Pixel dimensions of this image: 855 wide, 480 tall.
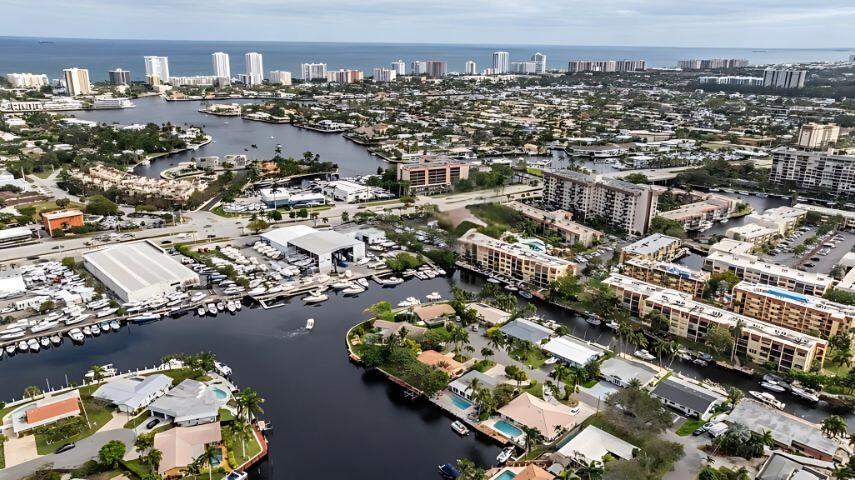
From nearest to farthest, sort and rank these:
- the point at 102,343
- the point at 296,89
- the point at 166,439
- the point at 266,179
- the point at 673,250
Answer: the point at 166,439, the point at 102,343, the point at 673,250, the point at 266,179, the point at 296,89

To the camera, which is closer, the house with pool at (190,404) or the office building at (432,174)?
the house with pool at (190,404)

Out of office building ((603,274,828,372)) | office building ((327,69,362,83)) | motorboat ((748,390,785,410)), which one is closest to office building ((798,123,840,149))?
office building ((603,274,828,372))

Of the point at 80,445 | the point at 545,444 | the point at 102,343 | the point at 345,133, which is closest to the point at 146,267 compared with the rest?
the point at 102,343

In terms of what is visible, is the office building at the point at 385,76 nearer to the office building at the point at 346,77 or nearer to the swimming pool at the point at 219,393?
the office building at the point at 346,77

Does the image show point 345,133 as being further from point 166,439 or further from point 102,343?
point 166,439

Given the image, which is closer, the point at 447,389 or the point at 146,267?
the point at 447,389

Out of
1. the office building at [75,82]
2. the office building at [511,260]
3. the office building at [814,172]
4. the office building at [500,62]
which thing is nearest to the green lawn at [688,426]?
the office building at [511,260]

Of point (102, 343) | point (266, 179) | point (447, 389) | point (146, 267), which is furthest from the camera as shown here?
point (266, 179)
